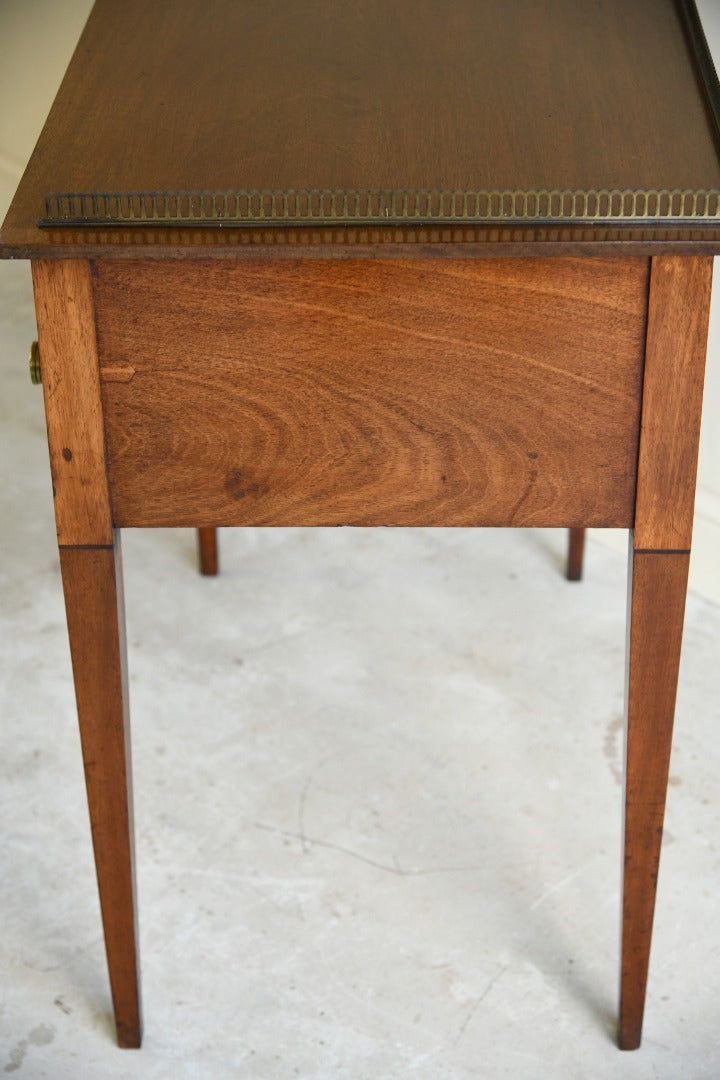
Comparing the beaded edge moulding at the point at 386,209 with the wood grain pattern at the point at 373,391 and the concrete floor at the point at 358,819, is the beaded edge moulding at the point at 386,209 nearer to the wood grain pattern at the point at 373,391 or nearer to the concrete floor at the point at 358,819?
the wood grain pattern at the point at 373,391

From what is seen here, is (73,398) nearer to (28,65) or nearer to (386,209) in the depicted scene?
(386,209)

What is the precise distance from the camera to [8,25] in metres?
2.98

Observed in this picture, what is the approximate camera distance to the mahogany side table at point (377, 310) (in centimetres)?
104

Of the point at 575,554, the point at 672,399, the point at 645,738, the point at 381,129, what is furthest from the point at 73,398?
the point at 575,554

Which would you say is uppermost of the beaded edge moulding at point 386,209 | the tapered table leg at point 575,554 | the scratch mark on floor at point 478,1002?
the beaded edge moulding at point 386,209

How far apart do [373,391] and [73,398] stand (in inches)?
8.9

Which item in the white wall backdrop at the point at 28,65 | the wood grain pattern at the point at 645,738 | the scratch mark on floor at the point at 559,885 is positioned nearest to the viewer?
the wood grain pattern at the point at 645,738

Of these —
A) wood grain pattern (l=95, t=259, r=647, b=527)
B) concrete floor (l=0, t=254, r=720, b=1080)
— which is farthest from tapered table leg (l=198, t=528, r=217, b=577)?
wood grain pattern (l=95, t=259, r=647, b=527)

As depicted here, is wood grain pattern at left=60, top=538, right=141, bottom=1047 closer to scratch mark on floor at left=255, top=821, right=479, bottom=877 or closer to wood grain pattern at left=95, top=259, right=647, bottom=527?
wood grain pattern at left=95, top=259, right=647, bottom=527

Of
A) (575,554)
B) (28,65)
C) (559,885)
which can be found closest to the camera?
(559,885)

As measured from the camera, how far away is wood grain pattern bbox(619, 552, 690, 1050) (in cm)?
118

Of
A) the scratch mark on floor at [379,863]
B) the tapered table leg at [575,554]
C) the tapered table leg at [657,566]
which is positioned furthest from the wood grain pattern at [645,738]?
the tapered table leg at [575,554]

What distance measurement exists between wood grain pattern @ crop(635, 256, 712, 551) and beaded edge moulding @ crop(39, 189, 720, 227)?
0.04 metres

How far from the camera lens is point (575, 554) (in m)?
2.08
